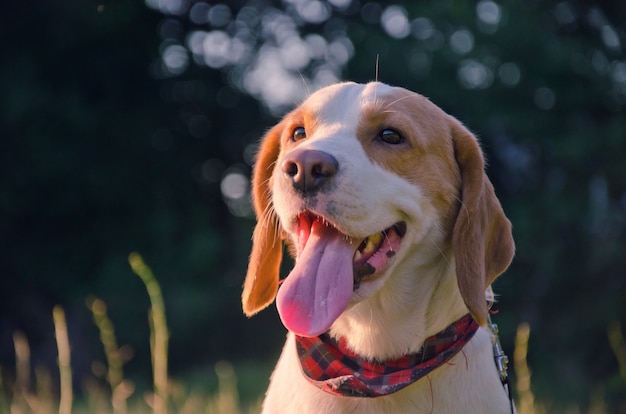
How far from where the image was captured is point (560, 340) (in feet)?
40.0

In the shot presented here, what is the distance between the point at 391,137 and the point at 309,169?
1.66 ft

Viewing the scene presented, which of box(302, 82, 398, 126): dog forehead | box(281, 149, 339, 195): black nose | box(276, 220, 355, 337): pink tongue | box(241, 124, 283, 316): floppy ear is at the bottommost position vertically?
box(241, 124, 283, 316): floppy ear

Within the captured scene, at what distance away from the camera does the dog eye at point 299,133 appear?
10.7 ft

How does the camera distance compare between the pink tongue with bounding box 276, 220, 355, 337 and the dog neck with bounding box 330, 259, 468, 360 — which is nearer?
the pink tongue with bounding box 276, 220, 355, 337

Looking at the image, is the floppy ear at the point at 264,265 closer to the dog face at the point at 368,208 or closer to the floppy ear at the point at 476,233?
the dog face at the point at 368,208

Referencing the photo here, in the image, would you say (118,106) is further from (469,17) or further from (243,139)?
(469,17)

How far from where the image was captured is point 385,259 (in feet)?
9.43

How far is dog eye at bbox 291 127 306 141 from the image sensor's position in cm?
327

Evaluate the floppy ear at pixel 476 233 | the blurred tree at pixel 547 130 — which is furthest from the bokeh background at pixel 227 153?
the floppy ear at pixel 476 233

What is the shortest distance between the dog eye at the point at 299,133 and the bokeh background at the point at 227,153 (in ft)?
26.7

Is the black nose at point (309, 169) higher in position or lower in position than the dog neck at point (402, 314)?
higher

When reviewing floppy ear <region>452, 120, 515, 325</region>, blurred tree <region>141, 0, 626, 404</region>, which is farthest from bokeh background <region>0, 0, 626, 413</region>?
floppy ear <region>452, 120, 515, 325</region>

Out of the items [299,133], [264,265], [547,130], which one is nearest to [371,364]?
[264,265]

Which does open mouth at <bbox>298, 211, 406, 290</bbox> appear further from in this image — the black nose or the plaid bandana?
the plaid bandana
